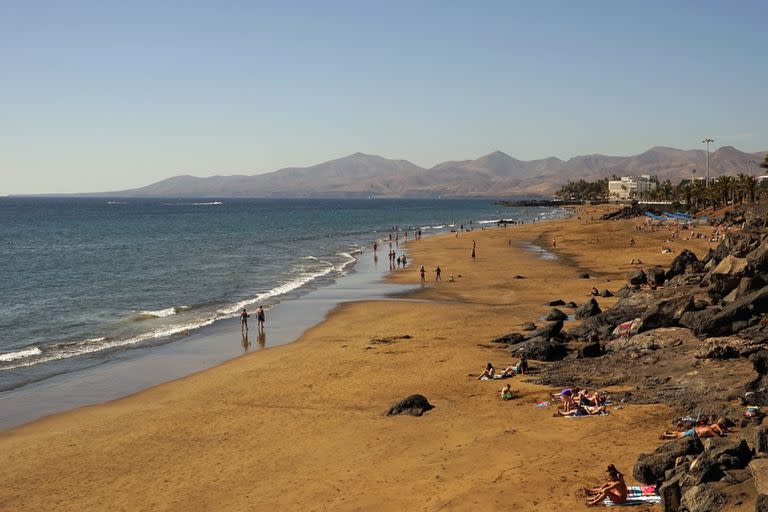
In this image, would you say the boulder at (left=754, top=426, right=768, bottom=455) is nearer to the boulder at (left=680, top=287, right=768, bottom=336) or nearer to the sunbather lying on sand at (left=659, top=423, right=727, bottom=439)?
the sunbather lying on sand at (left=659, top=423, right=727, bottom=439)

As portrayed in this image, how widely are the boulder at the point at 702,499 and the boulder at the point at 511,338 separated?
16038 mm

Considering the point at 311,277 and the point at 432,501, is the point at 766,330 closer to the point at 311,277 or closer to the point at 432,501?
the point at 432,501

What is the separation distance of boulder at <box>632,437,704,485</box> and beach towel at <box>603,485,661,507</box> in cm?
28

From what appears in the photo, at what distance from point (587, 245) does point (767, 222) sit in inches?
1019

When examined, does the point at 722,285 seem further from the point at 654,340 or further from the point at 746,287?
the point at 654,340

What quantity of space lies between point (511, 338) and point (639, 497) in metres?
14.8

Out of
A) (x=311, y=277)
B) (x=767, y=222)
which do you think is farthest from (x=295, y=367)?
(x=767, y=222)

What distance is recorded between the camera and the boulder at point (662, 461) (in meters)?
13.4

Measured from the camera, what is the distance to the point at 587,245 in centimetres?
7375

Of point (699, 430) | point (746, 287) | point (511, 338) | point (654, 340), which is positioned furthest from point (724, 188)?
point (699, 430)

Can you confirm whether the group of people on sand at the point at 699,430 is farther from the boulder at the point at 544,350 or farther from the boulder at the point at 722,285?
the boulder at the point at 722,285

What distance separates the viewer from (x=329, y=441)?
57.9 ft

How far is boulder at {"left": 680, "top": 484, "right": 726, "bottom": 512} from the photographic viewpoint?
10633 millimetres

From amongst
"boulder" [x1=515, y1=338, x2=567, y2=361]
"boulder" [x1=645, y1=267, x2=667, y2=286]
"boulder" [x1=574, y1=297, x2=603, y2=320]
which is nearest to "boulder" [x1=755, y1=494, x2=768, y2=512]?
"boulder" [x1=515, y1=338, x2=567, y2=361]
